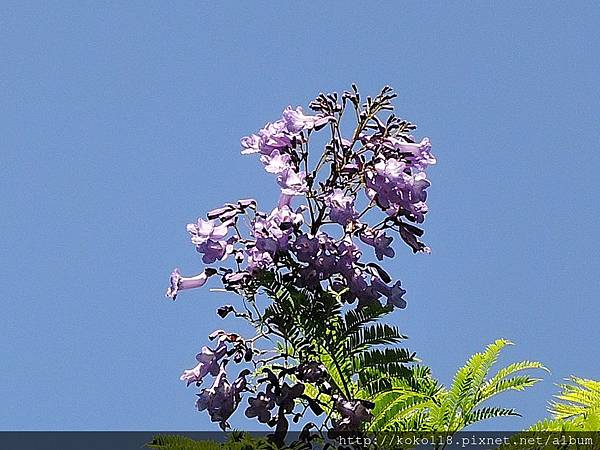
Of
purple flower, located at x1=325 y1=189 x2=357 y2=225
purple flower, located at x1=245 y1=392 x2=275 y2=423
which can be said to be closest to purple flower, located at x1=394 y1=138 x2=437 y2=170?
purple flower, located at x1=325 y1=189 x2=357 y2=225

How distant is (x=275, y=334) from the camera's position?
84.8 inches

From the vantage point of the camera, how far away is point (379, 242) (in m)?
2.16

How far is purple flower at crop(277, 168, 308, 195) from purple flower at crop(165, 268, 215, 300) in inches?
9.9

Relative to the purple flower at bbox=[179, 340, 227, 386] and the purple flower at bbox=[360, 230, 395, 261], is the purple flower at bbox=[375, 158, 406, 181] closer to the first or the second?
the purple flower at bbox=[360, 230, 395, 261]

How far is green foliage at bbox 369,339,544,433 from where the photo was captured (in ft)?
7.35

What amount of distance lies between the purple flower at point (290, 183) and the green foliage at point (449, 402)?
19.2 inches

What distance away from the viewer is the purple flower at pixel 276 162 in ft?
7.12

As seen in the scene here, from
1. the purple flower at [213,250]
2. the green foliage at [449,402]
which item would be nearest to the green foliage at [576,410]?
the green foliage at [449,402]

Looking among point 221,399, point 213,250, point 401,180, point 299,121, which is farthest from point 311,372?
point 299,121

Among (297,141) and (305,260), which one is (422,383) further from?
(297,141)

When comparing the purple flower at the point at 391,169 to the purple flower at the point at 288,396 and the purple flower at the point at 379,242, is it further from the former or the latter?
the purple flower at the point at 288,396

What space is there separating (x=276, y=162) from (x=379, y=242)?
292 mm

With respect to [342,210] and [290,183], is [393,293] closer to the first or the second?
[342,210]

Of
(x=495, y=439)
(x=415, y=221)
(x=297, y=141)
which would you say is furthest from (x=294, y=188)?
(x=495, y=439)
